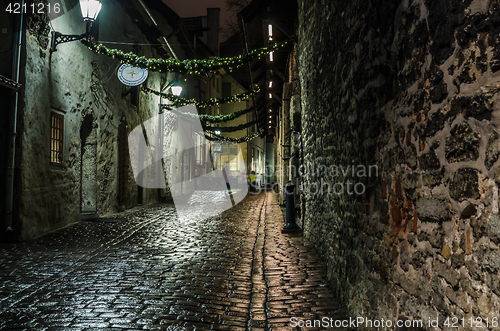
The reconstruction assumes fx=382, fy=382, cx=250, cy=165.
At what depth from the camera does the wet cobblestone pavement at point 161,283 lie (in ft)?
11.0

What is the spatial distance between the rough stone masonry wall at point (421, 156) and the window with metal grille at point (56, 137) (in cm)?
716

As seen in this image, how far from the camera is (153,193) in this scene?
16.2 m

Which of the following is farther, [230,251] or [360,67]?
[230,251]

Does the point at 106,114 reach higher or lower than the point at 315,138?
higher

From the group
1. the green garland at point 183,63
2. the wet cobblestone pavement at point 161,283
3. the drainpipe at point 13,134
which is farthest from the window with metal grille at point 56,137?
the wet cobblestone pavement at point 161,283

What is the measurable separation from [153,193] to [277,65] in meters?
7.68

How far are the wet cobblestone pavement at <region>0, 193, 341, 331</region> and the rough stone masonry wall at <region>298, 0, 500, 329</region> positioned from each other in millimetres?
764

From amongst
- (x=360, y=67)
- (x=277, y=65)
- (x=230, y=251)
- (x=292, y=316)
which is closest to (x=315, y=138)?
(x=230, y=251)

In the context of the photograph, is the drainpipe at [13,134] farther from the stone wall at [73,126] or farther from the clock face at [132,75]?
the clock face at [132,75]

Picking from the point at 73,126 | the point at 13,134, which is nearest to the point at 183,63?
the point at 73,126

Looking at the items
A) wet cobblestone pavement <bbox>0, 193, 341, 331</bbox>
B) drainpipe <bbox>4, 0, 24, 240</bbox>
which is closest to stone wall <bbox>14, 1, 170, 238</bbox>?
drainpipe <bbox>4, 0, 24, 240</bbox>

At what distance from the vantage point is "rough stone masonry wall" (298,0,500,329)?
4.91 ft

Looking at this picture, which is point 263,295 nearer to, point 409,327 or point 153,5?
point 409,327

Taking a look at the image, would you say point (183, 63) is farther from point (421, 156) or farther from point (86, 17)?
point (421, 156)
